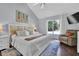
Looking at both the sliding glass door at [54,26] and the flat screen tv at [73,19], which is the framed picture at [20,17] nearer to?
the sliding glass door at [54,26]

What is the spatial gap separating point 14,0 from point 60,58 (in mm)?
1475

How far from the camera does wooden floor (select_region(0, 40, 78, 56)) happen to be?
210cm

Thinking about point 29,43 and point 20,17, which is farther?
point 20,17

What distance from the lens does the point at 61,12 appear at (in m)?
2.10

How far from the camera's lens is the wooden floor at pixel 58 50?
6.90ft

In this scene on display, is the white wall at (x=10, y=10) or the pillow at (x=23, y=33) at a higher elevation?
the white wall at (x=10, y=10)

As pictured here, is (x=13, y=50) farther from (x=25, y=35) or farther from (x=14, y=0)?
(x=14, y=0)

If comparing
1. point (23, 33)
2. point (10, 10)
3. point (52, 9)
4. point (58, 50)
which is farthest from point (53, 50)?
point (10, 10)

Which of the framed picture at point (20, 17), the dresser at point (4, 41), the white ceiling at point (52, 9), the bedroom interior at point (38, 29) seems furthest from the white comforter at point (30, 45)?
the white ceiling at point (52, 9)

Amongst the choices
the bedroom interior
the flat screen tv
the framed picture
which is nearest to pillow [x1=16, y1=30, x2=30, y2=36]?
the bedroom interior

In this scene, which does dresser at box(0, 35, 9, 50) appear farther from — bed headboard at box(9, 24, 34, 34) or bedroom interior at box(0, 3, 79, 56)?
bed headboard at box(9, 24, 34, 34)

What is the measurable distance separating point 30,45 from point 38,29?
375 millimetres

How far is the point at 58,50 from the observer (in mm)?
2162

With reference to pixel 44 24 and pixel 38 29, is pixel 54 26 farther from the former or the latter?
pixel 38 29
